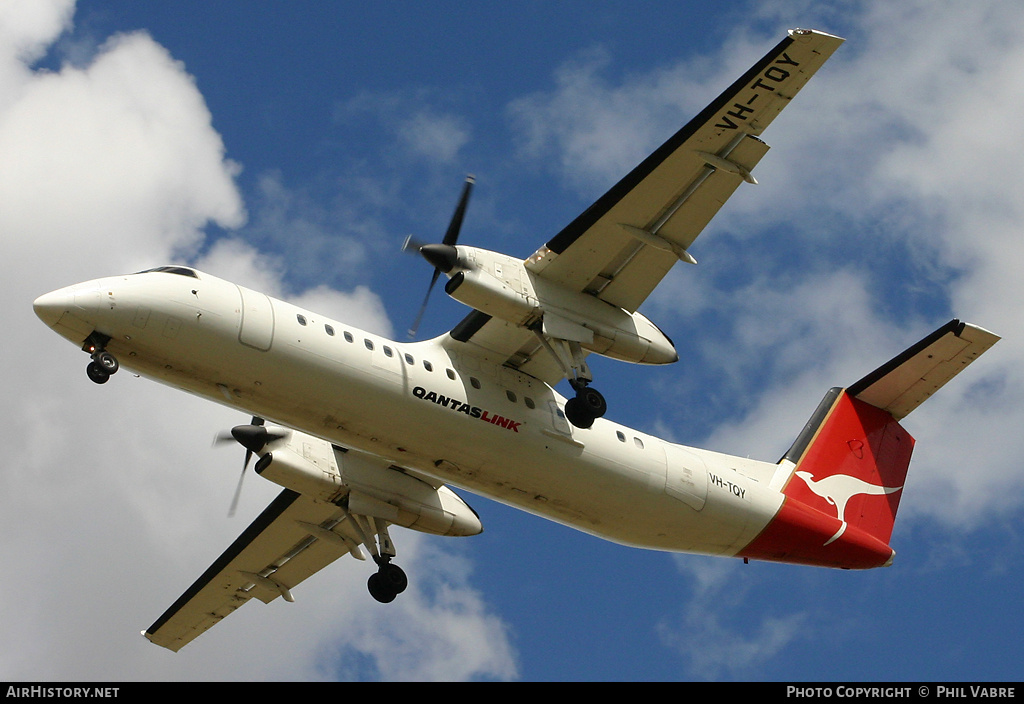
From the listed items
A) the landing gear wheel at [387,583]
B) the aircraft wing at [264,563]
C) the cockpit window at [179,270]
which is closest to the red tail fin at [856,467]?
the landing gear wheel at [387,583]

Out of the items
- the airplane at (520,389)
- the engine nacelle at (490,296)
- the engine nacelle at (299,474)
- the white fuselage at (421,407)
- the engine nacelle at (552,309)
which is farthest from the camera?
the engine nacelle at (299,474)

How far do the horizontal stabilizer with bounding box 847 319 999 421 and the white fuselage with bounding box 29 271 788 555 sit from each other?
10.5ft

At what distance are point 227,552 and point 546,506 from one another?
6398mm

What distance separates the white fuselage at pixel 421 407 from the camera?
44.9 ft

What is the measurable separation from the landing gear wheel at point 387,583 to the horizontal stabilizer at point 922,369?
8686mm

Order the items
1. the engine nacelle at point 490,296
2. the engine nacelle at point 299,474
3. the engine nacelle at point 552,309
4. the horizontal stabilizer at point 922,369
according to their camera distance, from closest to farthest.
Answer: the engine nacelle at point 490,296 < the engine nacelle at point 552,309 < the engine nacelle at point 299,474 < the horizontal stabilizer at point 922,369

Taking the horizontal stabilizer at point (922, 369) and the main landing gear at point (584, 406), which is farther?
the horizontal stabilizer at point (922, 369)

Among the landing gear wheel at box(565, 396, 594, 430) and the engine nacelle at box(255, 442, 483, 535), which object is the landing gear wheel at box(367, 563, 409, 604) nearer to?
the engine nacelle at box(255, 442, 483, 535)

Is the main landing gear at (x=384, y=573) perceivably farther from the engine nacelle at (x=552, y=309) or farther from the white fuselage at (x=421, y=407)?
the engine nacelle at (x=552, y=309)

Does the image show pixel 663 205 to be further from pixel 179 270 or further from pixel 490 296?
pixel 179 270

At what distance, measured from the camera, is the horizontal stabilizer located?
17.4 metres
